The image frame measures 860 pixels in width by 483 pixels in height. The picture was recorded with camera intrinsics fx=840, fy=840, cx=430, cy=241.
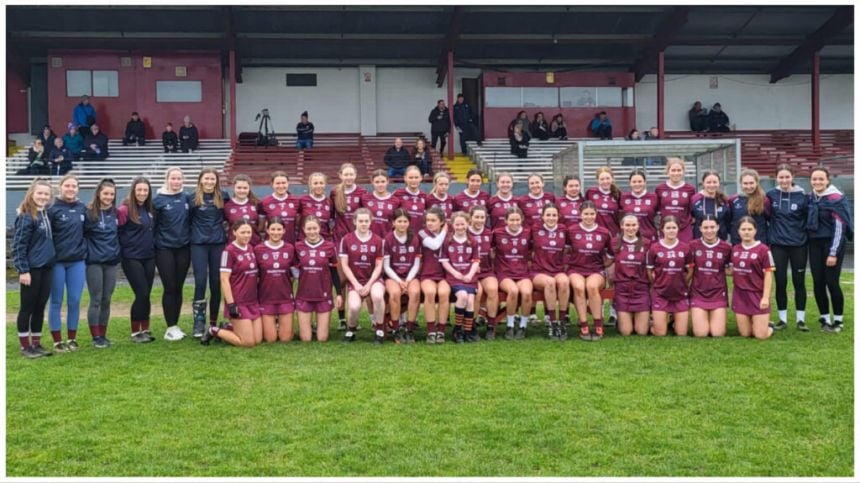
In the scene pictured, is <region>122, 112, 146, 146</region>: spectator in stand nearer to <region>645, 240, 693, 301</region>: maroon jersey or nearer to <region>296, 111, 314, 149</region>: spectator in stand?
<region>296, 111, 314, 149</region>: spectator in stand

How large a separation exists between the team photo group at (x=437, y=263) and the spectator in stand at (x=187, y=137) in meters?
16.2

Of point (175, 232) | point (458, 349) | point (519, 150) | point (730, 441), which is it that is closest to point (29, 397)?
point (175, 232)

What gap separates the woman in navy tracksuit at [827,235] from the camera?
805 cm

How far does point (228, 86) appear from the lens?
26.1m

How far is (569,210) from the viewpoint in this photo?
8.64 m

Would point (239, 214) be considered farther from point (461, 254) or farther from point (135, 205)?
point (461, 254)

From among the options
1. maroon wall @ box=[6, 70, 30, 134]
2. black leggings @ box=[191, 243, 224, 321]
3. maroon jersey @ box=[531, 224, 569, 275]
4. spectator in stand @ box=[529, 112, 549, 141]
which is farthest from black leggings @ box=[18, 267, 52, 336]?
maroon wall @ box=[6, 70, 30, 134]

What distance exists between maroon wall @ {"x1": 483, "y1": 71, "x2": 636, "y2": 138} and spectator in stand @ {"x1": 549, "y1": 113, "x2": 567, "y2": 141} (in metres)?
0.84

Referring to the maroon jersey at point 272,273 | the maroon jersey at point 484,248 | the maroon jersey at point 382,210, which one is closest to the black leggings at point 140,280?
the maroon jersey at point 272,273

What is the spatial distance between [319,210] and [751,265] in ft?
13.8

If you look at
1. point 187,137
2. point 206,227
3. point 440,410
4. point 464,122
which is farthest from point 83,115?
point 440,410

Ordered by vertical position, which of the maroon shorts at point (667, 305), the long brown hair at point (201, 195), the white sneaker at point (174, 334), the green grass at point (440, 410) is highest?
the long brown hair at point (201, 195)

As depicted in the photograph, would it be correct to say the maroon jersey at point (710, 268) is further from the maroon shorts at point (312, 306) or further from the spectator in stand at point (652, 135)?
the spectator in stand at point (652, 135)

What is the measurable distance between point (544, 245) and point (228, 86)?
1994 cm
